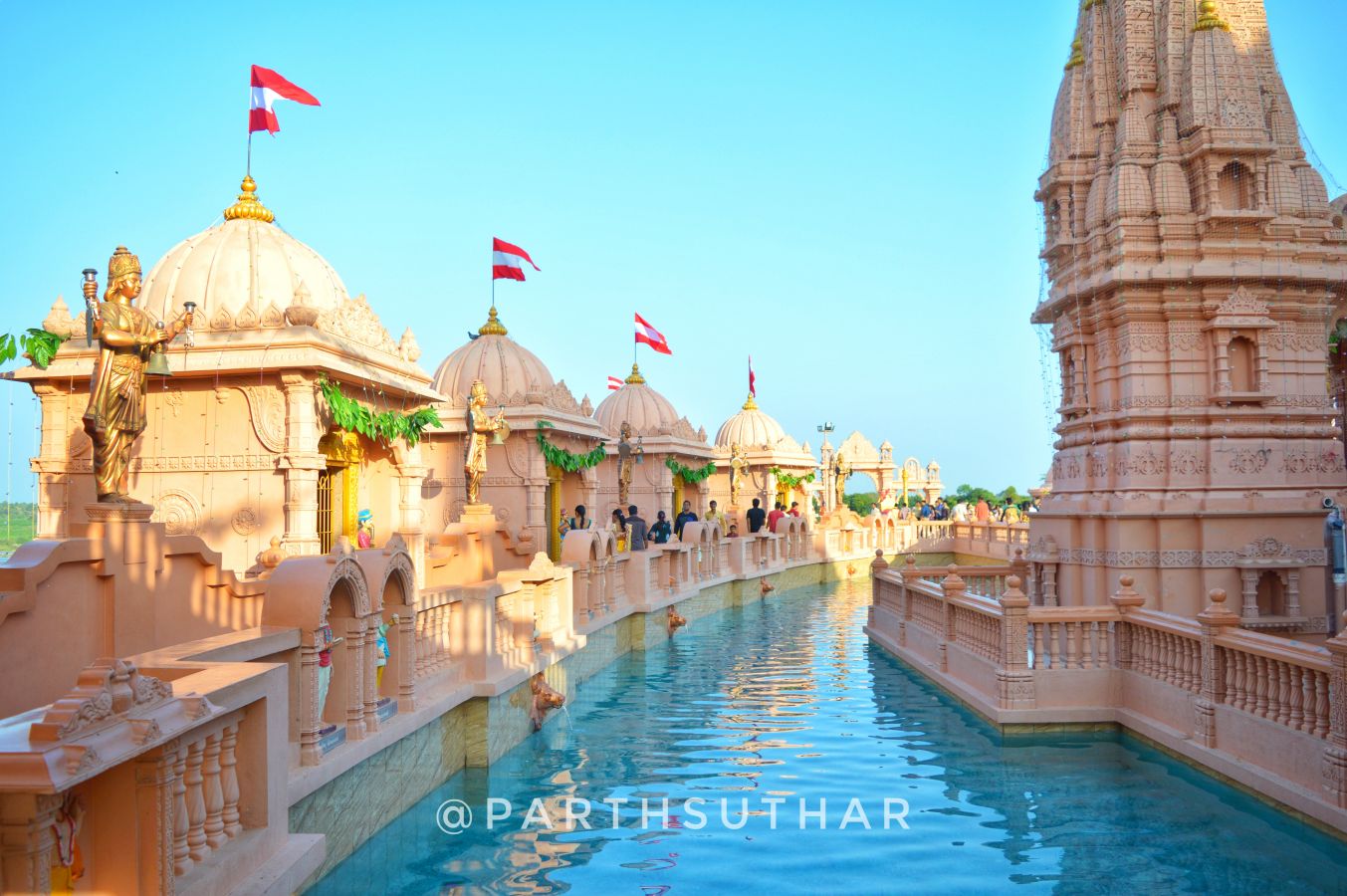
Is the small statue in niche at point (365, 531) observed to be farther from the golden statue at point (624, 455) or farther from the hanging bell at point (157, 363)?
the golden statue at point (624, 455)

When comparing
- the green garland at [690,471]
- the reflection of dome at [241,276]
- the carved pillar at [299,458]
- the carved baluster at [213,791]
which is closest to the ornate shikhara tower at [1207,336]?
the carved pillar at [299,458]

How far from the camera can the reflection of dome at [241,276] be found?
14242 millimetres

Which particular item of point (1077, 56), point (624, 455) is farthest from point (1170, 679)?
point (624, 455)

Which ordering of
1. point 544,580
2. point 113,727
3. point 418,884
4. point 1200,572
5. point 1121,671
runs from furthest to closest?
point 1200,572 < point 544,580 < point 1121,671 < point 418,884 < point 113,727

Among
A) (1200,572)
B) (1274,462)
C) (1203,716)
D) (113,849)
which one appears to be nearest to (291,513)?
(113,849)

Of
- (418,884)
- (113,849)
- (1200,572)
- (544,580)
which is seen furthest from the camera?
(1200,572)

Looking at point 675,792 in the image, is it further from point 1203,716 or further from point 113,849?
point 113,849

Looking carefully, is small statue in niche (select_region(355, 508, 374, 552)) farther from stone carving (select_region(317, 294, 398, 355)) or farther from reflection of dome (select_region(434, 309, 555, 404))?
reflection of dome (select_region(434, 309, 555, 404))

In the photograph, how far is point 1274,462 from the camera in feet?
47.0

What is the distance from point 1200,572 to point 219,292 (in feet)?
46.9

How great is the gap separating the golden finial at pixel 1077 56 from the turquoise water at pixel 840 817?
10799 millimetres

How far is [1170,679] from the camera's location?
32.1ft

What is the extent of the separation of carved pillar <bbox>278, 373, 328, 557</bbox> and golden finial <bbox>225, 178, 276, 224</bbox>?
136 inches

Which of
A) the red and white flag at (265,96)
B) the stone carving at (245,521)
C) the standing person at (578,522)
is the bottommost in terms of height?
the standing person at (578,522)
